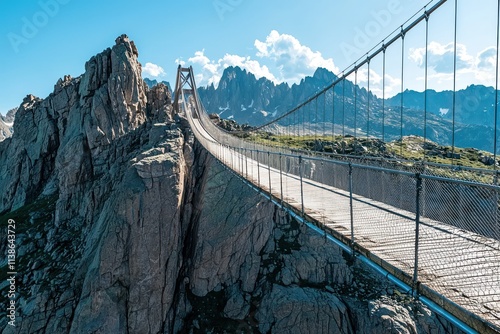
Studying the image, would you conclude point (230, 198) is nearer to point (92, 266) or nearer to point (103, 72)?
point (92, 266)

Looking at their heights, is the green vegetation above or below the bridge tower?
below

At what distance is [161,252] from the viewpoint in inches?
895

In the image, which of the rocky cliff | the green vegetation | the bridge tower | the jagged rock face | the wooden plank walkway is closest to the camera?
the wooden plank walkway

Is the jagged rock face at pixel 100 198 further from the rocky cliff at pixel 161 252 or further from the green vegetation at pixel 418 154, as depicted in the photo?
the green vegetation at pixel 418 154

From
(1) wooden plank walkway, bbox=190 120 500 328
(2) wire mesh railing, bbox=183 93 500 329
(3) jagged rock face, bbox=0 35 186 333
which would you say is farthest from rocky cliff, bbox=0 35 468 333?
(1) wooden plank walkway, bbox=190 120 500 328

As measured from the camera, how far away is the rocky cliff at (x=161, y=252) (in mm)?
20719

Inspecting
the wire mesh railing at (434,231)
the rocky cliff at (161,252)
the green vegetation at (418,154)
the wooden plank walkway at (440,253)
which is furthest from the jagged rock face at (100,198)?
the wooden plank walkway at (440,253)

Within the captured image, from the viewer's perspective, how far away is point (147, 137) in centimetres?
3178

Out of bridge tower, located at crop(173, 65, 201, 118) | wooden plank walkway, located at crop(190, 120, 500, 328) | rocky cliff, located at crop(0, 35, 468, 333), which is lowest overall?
rocky cliff, located at crop(0, 35, 468, 333)

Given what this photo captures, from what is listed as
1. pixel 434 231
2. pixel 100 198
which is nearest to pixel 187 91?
pixel 100 198

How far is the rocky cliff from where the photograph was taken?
68.0 feet

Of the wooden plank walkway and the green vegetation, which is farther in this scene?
the green vegetation

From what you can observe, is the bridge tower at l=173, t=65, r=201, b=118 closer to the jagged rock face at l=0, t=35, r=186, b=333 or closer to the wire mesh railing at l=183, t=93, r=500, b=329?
the jagged rock face at l=0, t=35, r=186, b=333

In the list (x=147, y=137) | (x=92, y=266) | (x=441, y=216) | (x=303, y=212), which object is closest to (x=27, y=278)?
(x=92, y=266)
